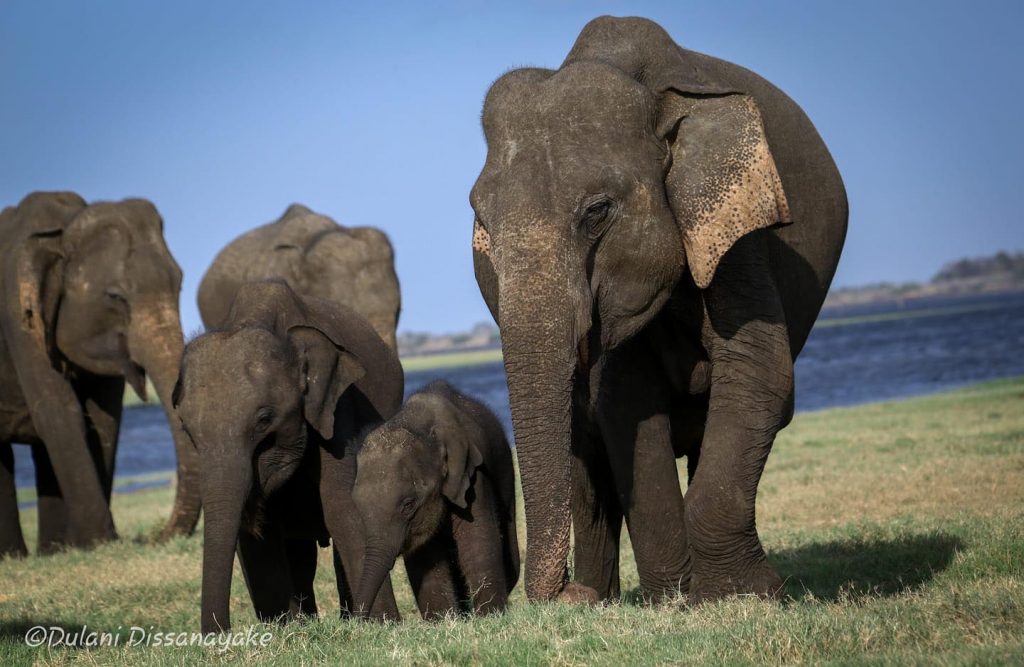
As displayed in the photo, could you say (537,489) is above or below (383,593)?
above

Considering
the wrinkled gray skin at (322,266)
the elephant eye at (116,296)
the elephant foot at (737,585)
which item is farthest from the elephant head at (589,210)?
the wrinkled gray skin at (322,266)

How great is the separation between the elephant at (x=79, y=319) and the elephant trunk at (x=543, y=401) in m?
9.29

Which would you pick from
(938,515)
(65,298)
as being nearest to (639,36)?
(938,515)

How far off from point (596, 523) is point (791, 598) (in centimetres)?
202

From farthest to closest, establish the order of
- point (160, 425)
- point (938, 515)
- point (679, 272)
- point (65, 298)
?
point (160, 425), point (65, 298), point (938, 515), point (679, 272)

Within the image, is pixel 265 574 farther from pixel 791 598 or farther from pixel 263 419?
pixel 791 598

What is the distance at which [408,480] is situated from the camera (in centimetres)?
931

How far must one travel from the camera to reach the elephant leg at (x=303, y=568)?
10719 mm

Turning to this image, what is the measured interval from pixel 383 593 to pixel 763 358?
2974 millimetres

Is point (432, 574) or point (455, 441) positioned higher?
point (455, 441)

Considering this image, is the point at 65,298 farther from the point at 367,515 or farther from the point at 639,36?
the point at 639,36

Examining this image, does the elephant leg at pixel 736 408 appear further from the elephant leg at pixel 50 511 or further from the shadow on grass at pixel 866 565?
the elephant leg at pixel 50 511

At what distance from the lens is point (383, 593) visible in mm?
9242

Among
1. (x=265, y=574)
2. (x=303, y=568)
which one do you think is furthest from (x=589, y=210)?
(x=303, y=568)
